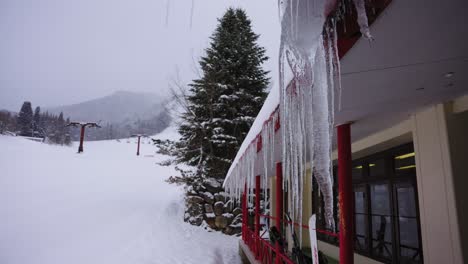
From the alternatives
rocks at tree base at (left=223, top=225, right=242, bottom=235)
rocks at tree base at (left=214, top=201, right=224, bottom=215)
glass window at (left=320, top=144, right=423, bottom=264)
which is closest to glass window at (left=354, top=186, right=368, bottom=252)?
glass window at (left=320, top=144, right=423, bottom=264)

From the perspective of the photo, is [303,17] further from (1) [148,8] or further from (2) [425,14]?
(1) [148,8]

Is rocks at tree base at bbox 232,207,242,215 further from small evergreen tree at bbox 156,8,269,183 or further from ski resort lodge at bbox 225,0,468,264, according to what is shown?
ski resort lodge at bbox 225,0,468,264

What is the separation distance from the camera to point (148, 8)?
5.62 ft

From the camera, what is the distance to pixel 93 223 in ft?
27.8

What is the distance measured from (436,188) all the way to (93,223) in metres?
9.22

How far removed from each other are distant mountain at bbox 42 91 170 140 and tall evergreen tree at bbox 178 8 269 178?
52.2 meters

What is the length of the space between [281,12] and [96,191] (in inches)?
542

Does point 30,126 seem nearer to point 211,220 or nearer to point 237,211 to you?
point 211,220

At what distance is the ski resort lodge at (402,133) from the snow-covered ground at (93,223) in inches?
125

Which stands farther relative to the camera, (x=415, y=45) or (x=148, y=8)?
(x=148, y=8)

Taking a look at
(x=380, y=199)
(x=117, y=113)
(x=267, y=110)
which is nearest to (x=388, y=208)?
(x=380, y=199)

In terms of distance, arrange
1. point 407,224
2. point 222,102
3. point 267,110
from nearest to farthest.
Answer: point 267,110
point 407,224
point 222,102

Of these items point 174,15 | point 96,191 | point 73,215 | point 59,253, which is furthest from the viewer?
point 96,191

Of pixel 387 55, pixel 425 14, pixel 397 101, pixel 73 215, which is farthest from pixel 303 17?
pixel 73 215
